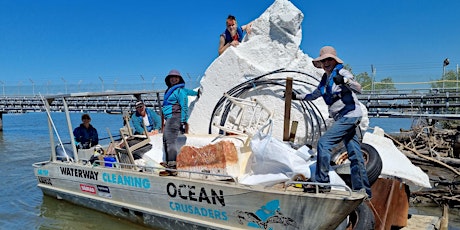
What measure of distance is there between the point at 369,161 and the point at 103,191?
15.5 feet

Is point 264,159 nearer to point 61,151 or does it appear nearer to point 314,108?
point 314,108

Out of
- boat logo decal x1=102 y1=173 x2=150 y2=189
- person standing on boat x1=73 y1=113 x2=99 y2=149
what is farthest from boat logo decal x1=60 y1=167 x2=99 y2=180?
person standing on boat x1=73 y1=113 x2=99 y2=149

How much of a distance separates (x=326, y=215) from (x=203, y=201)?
1.82 m

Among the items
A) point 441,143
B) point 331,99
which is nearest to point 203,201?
point 331,99

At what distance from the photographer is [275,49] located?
859cm

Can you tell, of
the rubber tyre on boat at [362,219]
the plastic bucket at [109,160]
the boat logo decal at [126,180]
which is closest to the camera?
the rubber tyre on boat at [362,219]

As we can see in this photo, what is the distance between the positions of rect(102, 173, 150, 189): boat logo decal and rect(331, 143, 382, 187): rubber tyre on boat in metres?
2.99

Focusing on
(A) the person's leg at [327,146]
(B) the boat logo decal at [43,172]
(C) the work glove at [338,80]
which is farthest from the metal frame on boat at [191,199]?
(C) the work glove at [338,80]

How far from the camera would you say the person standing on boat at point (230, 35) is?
9.40m

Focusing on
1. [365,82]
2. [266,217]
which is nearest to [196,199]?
[266,217]

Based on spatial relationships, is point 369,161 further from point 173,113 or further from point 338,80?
point 173,113

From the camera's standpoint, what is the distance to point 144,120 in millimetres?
9086

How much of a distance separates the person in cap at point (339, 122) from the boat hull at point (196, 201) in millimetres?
295

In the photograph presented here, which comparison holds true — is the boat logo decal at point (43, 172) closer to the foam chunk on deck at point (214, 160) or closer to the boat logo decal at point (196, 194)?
the boat logo decal at point (196, 194)
